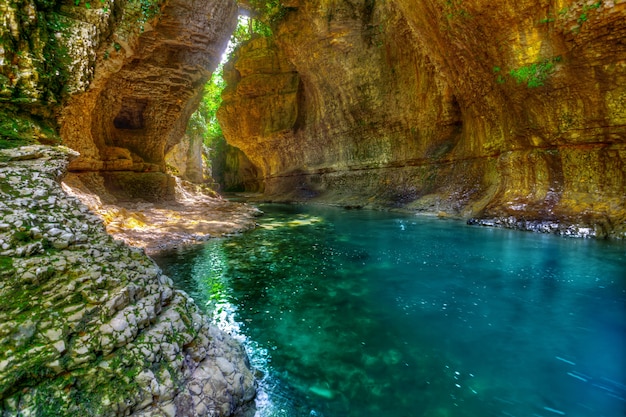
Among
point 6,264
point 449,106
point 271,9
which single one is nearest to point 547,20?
point 449,106

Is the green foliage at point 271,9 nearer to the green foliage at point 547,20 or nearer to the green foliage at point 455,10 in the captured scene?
the green foliage at point 455,10

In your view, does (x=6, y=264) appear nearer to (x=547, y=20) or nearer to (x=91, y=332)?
(x=91, y=332)

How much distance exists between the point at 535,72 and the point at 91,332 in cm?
1022

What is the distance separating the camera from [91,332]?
1791 mm

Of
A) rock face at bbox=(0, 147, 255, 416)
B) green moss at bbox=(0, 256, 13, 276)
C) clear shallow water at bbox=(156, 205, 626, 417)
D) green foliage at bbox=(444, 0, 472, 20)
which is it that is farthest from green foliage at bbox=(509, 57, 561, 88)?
green moss at bbox=(0, 256, 13, 276)

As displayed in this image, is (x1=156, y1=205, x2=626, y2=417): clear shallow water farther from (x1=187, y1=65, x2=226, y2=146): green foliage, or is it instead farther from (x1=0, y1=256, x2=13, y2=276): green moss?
(x1=187, y1=65, x2=226, y2=146): green foliage

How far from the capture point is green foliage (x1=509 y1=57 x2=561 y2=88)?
307 inches

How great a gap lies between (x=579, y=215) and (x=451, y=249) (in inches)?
152

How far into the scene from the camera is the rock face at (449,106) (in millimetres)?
7465

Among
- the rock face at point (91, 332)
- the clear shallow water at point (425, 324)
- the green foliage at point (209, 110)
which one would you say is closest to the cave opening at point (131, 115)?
the green foliage at point (209, 110)

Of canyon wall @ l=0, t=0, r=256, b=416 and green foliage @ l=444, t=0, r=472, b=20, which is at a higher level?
green foliage @ l=444, t=0, r=472, b=20

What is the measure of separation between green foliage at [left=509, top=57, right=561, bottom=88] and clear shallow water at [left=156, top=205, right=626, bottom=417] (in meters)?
4.30

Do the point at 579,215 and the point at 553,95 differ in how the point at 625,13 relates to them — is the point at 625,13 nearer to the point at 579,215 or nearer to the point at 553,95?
the point at 553,95

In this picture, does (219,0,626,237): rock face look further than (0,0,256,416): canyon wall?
Yes
